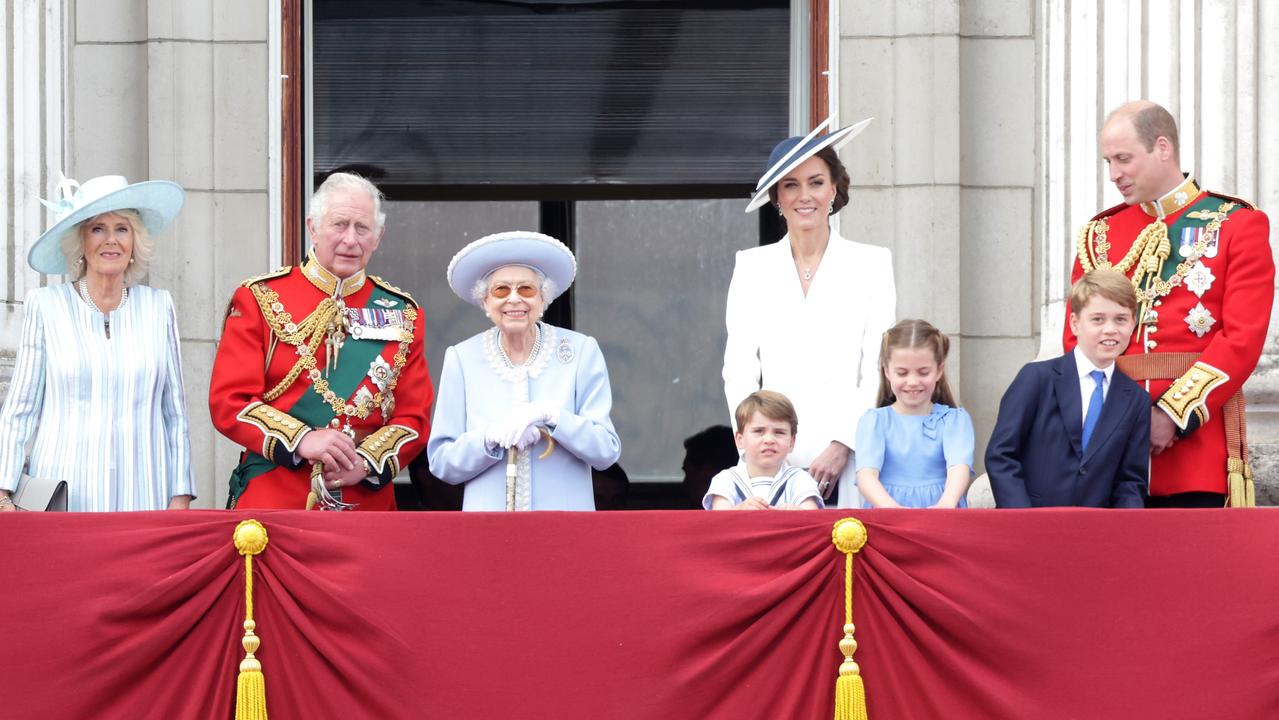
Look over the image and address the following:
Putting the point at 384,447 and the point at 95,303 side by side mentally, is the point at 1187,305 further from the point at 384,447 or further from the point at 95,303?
the point at 95,303

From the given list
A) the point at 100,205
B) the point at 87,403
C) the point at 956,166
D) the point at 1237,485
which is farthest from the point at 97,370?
the point at 956,166

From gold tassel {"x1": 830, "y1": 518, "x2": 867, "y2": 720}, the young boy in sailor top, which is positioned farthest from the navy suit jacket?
gold tassel {"x1": 830, "y1": 518, "x2": 867, "y2": 720}

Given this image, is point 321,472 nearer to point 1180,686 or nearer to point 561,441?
point 561,441

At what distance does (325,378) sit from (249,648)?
119 centimetres

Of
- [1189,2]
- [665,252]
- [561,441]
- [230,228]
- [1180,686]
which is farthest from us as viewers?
[665,252]

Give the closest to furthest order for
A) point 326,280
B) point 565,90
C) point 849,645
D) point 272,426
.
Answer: point 849,645 → point 272,426 → point 326,280 → point 565,90

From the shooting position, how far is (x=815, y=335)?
5.66m

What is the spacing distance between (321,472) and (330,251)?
673 millimetres

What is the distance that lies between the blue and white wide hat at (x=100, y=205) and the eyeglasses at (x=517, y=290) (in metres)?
1.04

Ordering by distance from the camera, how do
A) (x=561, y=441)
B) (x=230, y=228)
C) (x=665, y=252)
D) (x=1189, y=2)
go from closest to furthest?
(x=561, y=441) → (x=1189, y=2) → (x=230, y=228) → (x=665, y=252)

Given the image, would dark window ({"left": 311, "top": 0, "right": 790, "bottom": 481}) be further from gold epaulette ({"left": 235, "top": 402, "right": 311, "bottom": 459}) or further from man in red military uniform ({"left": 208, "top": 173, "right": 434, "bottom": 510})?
gold epaulette ({"left": 235, "top": 402, "right": 311, "bottom": 459})

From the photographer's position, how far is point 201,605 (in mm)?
4508

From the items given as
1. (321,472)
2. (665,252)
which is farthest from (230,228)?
(321,472)

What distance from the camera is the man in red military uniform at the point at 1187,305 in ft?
17.1
